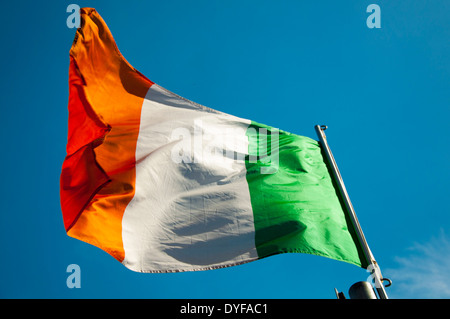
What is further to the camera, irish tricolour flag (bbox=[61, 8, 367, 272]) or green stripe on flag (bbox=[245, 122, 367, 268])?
irish tricolour flag (bbox=[61, 8, 367, 272])

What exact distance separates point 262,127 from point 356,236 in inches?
124

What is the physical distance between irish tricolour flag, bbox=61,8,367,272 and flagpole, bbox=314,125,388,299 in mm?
249

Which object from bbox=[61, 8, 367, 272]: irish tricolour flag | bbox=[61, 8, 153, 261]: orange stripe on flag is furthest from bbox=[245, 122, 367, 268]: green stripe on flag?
bbox=[61, 8, 153, 261]: orange stripe on flag

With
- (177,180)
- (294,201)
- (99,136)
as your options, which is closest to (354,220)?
(294,201)

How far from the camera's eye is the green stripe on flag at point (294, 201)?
5535 millimetres

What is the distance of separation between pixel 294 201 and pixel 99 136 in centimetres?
364

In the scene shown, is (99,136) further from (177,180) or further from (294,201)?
(294,201)

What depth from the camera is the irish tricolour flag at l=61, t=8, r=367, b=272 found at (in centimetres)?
596

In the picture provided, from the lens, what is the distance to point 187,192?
6.92 metres

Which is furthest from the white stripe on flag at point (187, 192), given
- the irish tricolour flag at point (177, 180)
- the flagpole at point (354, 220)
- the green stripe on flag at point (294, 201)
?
the flagpole at point (354, 220)

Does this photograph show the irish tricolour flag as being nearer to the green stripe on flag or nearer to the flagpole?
the green stripe on flag
